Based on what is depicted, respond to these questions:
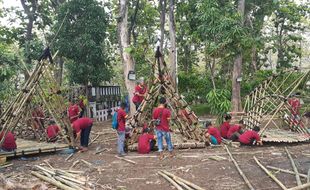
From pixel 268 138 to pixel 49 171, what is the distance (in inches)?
270

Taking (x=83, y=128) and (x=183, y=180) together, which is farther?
(x=83, y=128)

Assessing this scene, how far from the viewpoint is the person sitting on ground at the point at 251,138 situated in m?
11.1

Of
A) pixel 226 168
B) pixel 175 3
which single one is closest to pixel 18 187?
pixel 226 168

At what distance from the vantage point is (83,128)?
1145 centimetres

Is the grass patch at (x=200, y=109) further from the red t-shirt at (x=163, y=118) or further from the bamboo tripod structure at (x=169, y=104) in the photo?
the red t-shirt at (x=163, y=118)

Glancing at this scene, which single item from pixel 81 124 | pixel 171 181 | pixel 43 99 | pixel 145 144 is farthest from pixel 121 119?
pixel 171 181

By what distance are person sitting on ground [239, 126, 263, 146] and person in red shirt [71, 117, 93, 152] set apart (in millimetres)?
4721

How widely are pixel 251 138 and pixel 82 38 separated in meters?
11.2

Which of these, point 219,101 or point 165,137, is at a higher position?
point 219,101

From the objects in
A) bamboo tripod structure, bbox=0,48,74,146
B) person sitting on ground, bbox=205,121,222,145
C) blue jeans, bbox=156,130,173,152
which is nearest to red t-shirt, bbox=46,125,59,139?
bamboo tripod structure, bbox=0,48,74,146

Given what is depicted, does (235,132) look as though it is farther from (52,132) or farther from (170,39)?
(170,39)

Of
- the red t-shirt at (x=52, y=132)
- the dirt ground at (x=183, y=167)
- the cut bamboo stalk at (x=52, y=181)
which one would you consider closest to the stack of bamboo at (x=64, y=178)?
the cut bamboo stalk at (x=52, y=181)

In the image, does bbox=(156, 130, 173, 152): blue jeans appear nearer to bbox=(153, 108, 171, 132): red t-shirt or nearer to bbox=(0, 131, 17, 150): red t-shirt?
bbox=(153, 108, 171, 132): red t-shirt

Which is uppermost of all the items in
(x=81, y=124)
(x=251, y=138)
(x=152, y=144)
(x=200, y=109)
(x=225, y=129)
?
(x=81, y=124)
